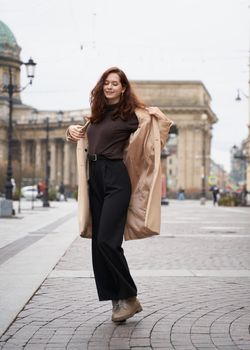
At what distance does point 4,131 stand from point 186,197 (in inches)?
1735

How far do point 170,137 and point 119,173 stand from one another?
9333 centimetres

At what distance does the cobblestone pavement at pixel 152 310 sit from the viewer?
17.6 ft

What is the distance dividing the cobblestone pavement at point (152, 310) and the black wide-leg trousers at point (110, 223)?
0.33m

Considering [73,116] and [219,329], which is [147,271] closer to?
[219,329]

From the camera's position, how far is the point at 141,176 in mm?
6086

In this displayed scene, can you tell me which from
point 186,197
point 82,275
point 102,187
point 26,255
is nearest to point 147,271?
point 82,275

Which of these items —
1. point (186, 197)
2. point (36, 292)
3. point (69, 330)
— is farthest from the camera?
point (186, 197)

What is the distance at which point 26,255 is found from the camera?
1166 cm

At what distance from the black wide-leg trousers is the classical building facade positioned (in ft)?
189

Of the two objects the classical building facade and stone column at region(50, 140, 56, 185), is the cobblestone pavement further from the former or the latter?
stone column at region(50, 140, 56, 185)

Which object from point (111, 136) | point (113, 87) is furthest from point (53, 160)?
point (111, 136)

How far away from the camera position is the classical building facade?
88.2m

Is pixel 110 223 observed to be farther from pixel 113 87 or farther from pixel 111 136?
pixel 113 87

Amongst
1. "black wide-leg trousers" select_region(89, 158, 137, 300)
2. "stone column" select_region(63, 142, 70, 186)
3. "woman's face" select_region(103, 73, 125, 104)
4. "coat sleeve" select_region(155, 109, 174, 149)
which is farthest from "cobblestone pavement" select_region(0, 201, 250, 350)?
"stone column" select_region(63, 142, 70, 186)
